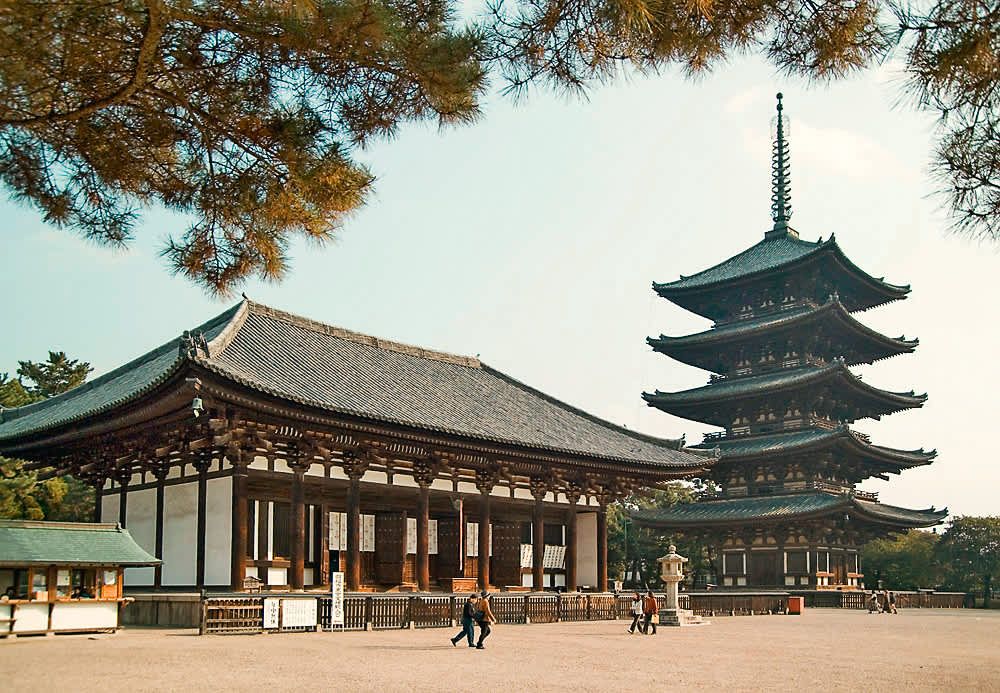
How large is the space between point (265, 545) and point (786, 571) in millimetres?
22893

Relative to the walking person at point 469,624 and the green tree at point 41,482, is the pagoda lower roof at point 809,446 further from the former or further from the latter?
the green tree at point 41,482

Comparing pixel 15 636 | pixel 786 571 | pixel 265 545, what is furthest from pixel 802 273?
pixel 15 636

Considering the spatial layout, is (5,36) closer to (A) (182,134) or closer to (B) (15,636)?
(A) (182,134)

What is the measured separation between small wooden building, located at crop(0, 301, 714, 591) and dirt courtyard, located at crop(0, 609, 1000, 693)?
150 inches

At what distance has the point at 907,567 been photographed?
5434 centimetres

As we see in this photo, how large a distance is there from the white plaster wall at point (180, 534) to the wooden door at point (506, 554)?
9.00 meters

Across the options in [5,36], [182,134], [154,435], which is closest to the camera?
[5,36]

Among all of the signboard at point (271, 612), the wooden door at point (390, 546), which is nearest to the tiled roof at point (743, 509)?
the wooden door at point (390, 546)

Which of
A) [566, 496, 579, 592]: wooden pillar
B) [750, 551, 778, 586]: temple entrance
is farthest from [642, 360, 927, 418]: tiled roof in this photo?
[566, 496, 579, 592]: wooden pillar

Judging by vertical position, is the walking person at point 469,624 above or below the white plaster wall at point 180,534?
below

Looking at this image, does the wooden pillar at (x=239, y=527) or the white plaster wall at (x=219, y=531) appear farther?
the white plaster wall at (x=219, y=531)

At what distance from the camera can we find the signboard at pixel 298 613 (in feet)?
65.2

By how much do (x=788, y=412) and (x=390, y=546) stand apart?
845 inches

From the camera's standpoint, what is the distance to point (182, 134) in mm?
9305
